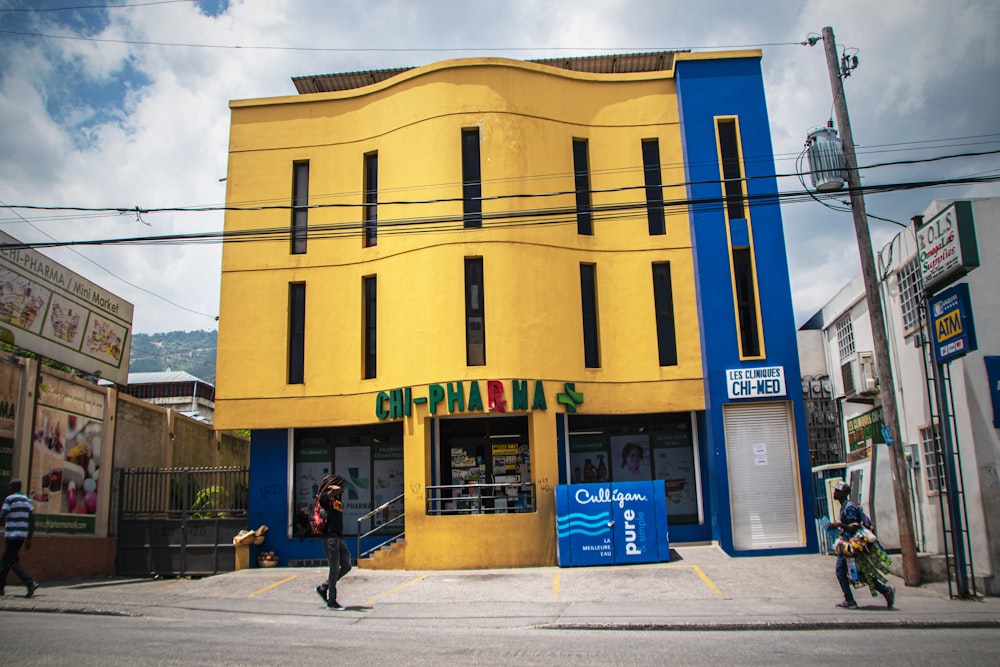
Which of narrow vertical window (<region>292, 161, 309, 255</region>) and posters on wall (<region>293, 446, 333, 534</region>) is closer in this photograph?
posters on wall (<region>293, 446, 333, 534</region>)

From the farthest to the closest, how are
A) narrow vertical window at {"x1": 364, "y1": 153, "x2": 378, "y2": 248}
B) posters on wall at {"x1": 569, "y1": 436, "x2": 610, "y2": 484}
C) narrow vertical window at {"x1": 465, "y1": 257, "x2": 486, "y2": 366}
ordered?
narrow vertical window at {"x1": 364, "y1": 153, "x2": 378, "y2": 248}
posters on wall at {"x1": 569, "y1": 436, "x2": 610, "y2": 484}
narrow vertical window at {"x1": 465, "y1": 257, "x2": 486, "y2": 366}

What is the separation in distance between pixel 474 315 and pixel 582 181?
4.92 m

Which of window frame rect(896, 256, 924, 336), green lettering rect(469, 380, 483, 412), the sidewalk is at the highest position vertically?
window frame rect(896, 256, 924, 336)

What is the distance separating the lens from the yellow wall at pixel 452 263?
758 inches

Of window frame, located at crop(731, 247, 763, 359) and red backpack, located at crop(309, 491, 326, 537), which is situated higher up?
window frame, located at crop(731, 247, 763, 359)

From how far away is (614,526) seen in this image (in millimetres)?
17547

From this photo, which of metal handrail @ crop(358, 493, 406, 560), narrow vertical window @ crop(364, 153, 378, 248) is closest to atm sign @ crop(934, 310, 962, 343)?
metal handrail @ crop(358, 493, 406, 560)

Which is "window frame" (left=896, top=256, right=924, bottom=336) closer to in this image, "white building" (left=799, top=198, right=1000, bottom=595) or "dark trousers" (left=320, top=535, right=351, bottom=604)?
"white building" (left=799, top=198, right=1000, bottom=595)

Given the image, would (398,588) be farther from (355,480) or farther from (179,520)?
(179,520)

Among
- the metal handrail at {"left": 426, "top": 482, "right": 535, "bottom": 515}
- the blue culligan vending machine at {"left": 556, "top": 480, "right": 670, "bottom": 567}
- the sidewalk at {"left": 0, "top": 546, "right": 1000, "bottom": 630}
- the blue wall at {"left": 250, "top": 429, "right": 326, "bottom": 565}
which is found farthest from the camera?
the blue wall at {"left": 250, "top": 429, "right": 326, "bottom": 565}

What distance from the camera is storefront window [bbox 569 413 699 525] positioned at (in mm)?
21188

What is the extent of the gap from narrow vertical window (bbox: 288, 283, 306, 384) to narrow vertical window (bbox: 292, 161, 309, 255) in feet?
3.69

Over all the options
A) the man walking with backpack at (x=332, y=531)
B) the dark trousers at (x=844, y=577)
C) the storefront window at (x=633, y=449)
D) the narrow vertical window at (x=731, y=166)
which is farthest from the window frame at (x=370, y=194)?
the dark trousers at (x=844, y=577)

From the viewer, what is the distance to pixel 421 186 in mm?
20547
